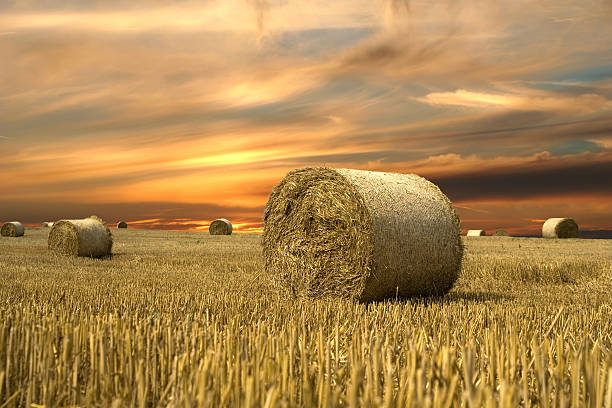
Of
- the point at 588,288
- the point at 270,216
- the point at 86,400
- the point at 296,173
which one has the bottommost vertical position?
the point at 588,288

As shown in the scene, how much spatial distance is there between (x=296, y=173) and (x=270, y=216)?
0.96 metres

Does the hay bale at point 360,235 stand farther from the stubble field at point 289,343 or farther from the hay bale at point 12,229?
the hay bale at point 12,229

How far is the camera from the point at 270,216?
33.9 ft

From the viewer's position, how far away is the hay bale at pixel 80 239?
18.5 meters

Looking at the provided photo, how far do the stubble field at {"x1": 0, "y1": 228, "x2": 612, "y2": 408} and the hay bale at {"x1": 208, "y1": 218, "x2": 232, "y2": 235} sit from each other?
21.9 metres

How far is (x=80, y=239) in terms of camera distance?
18.5 m

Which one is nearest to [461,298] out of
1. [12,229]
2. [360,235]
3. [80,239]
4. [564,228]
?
[360,235]

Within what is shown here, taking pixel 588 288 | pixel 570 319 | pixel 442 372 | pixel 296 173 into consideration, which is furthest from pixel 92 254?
pixel 442 372

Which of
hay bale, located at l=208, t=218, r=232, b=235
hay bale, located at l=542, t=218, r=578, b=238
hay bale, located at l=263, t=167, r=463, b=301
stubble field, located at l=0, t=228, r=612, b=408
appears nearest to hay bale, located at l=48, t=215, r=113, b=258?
stubble field, located at l=0, t=228, r=612, b=408

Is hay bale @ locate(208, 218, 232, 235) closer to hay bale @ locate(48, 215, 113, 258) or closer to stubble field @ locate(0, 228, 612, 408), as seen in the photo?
hay bale @ locate(48, 215, 113, 258)

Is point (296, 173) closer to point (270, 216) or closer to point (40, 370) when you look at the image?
point (270, 216)

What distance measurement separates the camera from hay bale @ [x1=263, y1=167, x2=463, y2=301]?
345 inches

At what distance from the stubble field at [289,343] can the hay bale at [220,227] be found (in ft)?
71.9

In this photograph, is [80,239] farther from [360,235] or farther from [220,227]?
[220,227]
